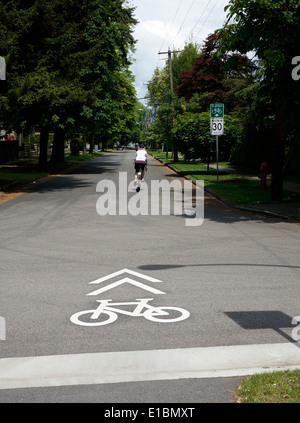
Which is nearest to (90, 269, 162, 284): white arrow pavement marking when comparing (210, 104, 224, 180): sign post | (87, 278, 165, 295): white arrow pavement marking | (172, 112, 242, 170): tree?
(87, 278, 165, 295): white arrow pavement marking

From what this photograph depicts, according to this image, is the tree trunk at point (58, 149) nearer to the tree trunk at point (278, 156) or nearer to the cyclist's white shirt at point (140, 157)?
the cyclist's white shirt at point (140, 157)

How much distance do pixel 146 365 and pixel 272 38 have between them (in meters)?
11.4

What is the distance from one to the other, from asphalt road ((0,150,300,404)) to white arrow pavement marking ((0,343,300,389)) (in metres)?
0.02

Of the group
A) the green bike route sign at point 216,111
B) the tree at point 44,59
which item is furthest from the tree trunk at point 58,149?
the green bike route sign at point 216,111

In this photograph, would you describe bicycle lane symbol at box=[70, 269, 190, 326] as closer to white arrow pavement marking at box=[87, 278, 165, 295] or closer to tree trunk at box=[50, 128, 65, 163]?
white arrow pavement marking at box=[87, 278, 165, 295]

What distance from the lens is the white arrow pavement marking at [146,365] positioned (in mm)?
4109

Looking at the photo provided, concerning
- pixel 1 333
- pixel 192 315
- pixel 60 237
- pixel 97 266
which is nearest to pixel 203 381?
pixel 192 315

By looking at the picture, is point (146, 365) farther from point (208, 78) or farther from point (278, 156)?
point (208, 78)

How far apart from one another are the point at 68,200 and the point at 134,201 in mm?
2431

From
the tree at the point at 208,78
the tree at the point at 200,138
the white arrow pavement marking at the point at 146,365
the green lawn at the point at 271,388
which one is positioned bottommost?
the white arrow pavement marking at the point at 146,365

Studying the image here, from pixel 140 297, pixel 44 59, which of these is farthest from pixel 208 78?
pixel 140 297

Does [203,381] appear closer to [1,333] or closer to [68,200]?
[1,333]

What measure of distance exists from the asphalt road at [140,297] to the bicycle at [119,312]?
0.04 m

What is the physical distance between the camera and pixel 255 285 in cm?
699
